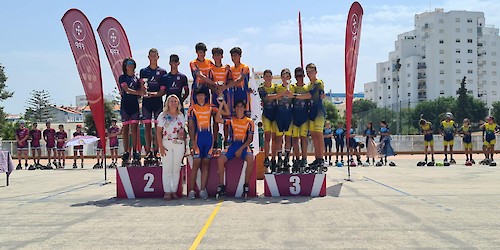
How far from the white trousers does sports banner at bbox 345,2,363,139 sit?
3.69 m

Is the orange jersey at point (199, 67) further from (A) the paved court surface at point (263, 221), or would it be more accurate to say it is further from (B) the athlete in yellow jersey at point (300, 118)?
(A) the paved court surface at point (263, 221)

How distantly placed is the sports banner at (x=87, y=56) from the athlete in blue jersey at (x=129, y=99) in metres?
1.26

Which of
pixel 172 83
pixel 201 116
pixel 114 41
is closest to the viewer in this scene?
pixel 201 116

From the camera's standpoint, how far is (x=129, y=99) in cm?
905

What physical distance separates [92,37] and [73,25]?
44 centimetres

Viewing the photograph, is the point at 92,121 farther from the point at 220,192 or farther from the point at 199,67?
the point at 220,192

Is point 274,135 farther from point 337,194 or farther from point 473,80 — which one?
point 473,80

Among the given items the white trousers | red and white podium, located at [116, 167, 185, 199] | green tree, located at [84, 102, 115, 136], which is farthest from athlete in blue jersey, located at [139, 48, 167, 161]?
green tree, located at [84, 102, 115, 136]

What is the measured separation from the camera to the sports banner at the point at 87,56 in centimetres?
1005

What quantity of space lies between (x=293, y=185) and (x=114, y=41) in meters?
5.77

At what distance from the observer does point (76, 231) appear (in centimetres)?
570

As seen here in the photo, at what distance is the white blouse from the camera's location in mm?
8117

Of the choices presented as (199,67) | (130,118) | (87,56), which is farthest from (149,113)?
(87,56)

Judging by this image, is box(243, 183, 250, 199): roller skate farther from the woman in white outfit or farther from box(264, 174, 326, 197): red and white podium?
the woman in white outfit
